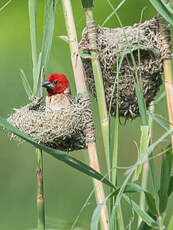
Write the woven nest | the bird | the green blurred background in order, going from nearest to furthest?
1. the woven nest
2. the bird
3. the green blurred background

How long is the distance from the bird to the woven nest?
0.24 m

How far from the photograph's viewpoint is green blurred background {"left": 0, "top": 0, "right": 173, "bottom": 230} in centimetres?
562

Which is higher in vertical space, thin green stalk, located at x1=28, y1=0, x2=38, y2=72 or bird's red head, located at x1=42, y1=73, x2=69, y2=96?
thin green stalk, located at x1=28, y1=0, x2=38, y2=72

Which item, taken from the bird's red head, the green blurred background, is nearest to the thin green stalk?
the bird's red head

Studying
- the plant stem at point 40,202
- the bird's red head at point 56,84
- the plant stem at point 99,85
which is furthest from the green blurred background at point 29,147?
the plant stem at point 40,202

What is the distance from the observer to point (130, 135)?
601 cm

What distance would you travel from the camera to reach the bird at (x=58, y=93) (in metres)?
3.75

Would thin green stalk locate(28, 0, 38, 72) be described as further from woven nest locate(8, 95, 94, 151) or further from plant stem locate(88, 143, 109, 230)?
plant stem locate(88, 143, 109, 230)

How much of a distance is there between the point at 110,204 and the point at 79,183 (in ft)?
14.3

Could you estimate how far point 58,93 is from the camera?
3.91m

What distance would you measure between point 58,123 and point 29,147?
3.73 metres

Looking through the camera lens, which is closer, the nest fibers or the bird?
the nest fibers

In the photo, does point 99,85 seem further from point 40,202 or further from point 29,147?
point 29,147

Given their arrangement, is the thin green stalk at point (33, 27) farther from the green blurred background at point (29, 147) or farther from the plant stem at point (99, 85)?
the green blurred background at point (29, 147)
